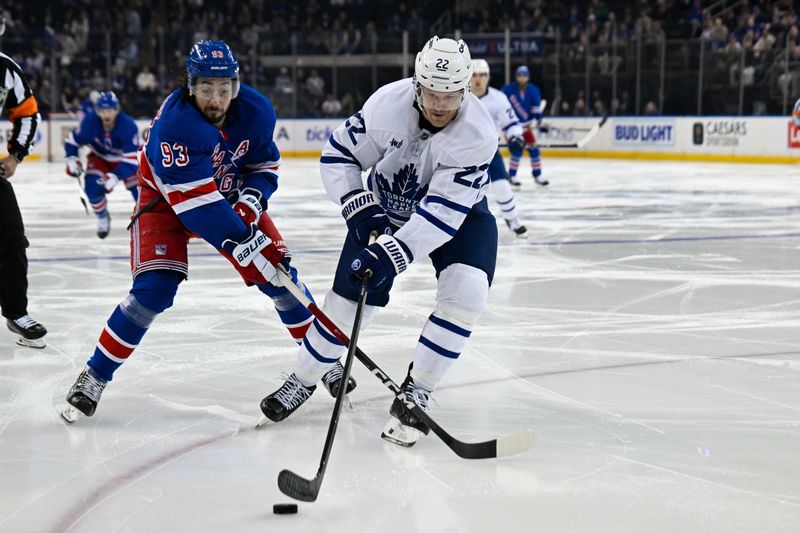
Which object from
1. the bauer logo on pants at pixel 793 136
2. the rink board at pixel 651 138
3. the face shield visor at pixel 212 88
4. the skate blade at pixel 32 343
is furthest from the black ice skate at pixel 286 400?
the bauer logo on pants at pixel 793 136

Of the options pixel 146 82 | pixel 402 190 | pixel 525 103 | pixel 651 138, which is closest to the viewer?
pixel 402 190

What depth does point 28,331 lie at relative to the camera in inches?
156

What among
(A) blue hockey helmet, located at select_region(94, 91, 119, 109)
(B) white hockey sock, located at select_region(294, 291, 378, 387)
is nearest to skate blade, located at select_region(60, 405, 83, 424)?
(B) white hockey sock, located at select_region(294, 291, 378, 387)

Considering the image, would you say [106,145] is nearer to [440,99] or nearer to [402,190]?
[402,190]

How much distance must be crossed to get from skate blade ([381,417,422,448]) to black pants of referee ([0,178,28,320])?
5.97 feet

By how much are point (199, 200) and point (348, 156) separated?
0.42m

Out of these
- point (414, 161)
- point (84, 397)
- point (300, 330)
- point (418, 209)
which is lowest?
point (84, 397)

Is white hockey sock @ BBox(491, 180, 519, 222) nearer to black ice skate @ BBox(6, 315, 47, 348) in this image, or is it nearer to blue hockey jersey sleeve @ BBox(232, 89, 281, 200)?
black ice skate @ BBox(6, 315, 47, 348)

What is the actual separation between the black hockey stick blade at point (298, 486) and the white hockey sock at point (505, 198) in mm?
4797

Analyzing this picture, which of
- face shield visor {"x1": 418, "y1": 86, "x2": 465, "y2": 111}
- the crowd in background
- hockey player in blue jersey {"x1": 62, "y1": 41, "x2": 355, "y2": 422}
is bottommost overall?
hockey player in blue jersey {"x1": 62, "y1": 41, "x2": 355, "y2": 422}

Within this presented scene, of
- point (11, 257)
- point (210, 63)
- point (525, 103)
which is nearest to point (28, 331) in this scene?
point (11, 257)

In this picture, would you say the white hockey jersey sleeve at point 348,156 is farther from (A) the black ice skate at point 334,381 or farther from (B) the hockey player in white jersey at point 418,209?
(A) the black ice skate at point 334,381

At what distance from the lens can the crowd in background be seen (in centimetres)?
1542

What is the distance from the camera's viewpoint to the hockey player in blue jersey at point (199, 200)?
2.87 metres
